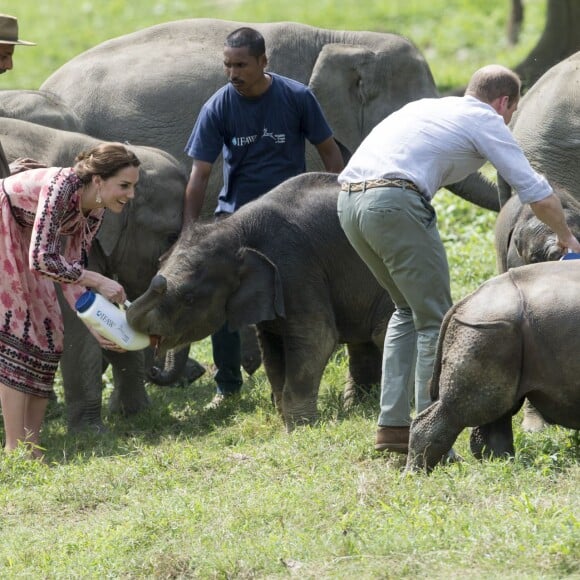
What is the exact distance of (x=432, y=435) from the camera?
6.20 metres

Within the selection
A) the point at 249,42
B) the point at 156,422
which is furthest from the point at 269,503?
the point at 249,42

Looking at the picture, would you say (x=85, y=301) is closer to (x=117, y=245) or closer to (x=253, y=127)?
(x=253, y=127)

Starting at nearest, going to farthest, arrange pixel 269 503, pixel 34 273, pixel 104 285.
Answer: pixel 269 503, pixel 104 285, pixel 34 273

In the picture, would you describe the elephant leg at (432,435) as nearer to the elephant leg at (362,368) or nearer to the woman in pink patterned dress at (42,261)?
the woman in pink patterned dress at (42,261)

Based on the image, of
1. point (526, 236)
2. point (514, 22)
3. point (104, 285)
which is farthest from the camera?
point (514, 22)

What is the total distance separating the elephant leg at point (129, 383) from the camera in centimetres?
925

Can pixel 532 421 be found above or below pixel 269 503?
below

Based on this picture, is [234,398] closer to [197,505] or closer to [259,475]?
[259,475]

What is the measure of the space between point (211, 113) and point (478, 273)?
3.68 metres

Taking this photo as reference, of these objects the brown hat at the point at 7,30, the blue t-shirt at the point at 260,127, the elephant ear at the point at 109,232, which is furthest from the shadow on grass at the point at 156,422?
the brown hat at the point at 7,30

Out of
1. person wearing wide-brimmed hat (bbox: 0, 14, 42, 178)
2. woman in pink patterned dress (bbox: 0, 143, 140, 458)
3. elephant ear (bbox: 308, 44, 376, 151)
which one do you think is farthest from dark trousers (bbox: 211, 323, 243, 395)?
elephant ear (bbox: 308, 44, 376, 151)

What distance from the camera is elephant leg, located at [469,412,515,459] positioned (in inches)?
248

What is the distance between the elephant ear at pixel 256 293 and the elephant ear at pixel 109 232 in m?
1.53

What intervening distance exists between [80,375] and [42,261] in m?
1.73
